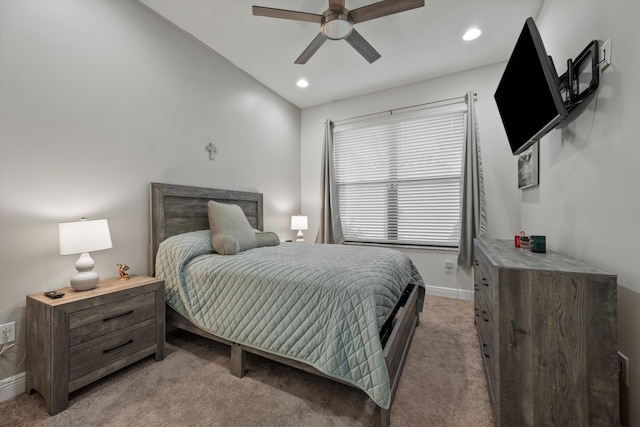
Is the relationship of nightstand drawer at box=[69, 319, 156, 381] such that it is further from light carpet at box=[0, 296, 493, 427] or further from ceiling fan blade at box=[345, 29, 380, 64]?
ceiling fan blade at box=[345, 29, 380, 64]

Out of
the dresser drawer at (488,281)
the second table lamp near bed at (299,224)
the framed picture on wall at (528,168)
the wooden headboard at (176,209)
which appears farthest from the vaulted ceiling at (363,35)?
the dresser drawer at (488,281)

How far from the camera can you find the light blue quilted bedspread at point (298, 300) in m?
1.31

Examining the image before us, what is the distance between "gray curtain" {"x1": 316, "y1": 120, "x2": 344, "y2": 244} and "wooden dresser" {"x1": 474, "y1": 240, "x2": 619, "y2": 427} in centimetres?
288

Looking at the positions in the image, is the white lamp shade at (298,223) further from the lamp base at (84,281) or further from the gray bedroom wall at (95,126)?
the lamp base at (84,281)

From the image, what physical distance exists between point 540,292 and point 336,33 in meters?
2.21

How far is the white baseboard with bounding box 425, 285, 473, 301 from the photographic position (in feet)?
10.7

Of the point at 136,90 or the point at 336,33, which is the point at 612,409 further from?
the point at 136,90

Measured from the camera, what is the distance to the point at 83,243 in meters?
1.63

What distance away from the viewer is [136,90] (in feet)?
7.40

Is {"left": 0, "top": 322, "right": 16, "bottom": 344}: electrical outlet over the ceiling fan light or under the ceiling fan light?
under

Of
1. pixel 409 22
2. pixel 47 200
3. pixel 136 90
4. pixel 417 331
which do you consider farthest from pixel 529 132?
pixel 47 200

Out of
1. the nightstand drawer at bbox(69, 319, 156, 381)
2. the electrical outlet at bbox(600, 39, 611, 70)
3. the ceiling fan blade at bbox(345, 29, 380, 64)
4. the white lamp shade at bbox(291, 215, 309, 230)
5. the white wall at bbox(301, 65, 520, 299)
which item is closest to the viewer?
the electrical outlet at bbox(600, 39, 611, 70)

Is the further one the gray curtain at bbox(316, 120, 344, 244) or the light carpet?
the gray curtain at bbox(316, 120, 344, 244)

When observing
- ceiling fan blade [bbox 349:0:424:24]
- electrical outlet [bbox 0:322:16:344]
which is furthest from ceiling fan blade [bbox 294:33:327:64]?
electrical outlet [bbox 0:322:16:344]
